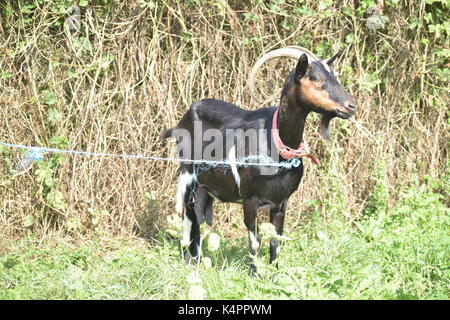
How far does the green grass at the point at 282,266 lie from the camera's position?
3.86 m

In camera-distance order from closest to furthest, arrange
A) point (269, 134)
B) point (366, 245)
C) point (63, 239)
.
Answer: point (269, 134) → point (366, 245) → point (63, 239)

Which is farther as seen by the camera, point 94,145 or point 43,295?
point 94,145

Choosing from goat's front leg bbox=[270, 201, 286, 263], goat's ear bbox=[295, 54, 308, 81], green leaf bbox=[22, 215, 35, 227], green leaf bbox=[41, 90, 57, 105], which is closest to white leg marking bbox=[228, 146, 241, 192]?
goat's front leg bbox=[270, 201, 286, 263]

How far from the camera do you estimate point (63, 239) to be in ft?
19.2

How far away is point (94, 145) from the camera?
19.6 feet

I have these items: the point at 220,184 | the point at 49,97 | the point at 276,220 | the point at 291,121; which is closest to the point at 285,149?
the point at 291,121

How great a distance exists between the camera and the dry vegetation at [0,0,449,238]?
593cm

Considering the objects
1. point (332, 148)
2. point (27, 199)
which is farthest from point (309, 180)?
point (27, 199)

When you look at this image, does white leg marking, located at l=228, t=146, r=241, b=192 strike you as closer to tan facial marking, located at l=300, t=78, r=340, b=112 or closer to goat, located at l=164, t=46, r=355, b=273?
goat, located at l=164, t=46, r=355, b=273

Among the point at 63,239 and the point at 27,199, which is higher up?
the point at 27,199

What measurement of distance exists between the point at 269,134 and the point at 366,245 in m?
1.40
